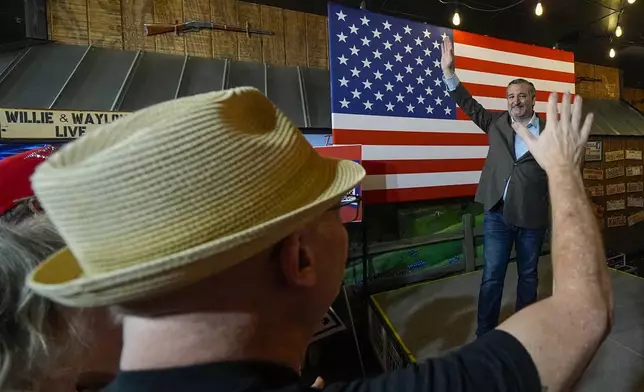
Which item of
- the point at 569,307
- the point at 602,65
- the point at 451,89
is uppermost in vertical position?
the point at 602,65

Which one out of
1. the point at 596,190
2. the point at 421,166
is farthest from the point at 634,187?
the point at 421,166

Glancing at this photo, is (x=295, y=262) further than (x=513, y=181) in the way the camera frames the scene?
No

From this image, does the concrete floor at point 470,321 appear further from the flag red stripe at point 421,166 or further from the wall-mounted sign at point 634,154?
the wall-mounted sign at point 634,154

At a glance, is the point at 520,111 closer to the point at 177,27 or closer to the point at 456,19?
the point at 456,19

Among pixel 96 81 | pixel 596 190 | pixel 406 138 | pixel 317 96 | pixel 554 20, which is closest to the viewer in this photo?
pixel 96 81

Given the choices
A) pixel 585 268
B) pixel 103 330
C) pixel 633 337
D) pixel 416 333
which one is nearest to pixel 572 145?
pixel 585 268

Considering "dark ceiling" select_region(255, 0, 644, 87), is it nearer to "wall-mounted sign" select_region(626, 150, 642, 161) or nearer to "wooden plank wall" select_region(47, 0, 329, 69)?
"wooden plank wall" select_region(47, 0, 329, 69)

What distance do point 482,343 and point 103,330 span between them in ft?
2.29

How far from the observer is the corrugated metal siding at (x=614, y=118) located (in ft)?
15.1

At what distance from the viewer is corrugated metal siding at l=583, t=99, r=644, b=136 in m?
4.59

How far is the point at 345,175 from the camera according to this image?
0.55 meters

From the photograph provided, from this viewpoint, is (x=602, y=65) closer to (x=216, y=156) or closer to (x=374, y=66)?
(x=374, y=66)

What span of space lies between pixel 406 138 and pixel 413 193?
0.42 m

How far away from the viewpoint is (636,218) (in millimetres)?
5043
